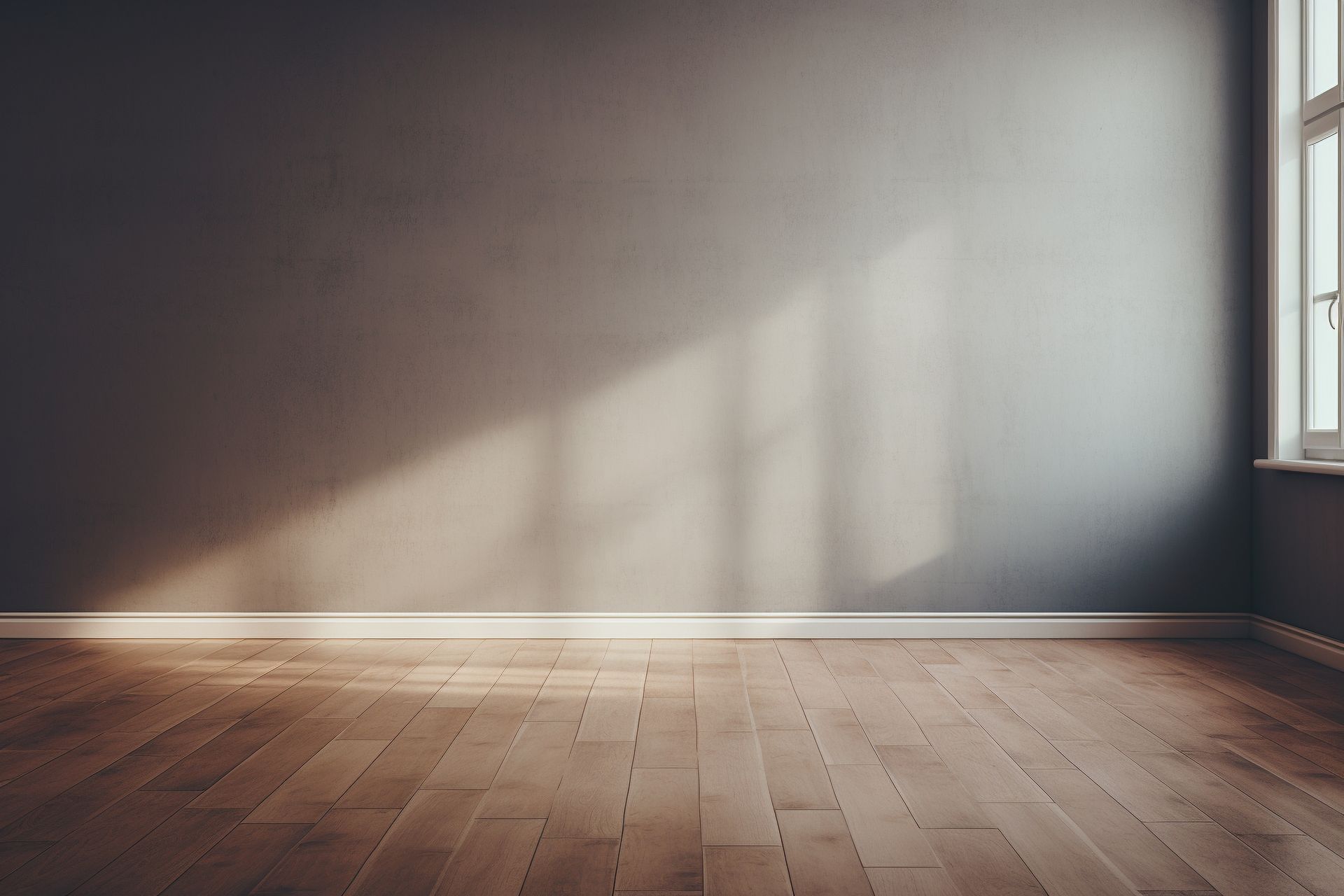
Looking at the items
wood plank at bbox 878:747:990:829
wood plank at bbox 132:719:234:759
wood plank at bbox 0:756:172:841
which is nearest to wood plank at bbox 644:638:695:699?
wood plank at bbox 878:747:990:829

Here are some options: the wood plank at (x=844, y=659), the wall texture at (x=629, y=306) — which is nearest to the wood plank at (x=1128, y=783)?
the wood plank at (x=844, y=659)

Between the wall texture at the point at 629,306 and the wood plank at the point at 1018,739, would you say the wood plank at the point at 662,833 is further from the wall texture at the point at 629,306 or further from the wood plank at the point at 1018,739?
the wall texture at the point at 629,306

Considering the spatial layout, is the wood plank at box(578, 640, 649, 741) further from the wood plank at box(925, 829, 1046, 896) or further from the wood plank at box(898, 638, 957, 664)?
the wood plank at box(898, 638, 957, 664)

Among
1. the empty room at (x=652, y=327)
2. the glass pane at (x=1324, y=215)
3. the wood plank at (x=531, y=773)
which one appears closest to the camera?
the wood plank at (x=531, y=773)

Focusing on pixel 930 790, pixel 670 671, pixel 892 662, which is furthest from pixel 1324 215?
pixel 670 671

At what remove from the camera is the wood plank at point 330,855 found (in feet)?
5.28

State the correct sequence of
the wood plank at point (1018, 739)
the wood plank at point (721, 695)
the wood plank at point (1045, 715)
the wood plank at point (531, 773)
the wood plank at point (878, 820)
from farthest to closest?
1. the wood plank at point (721, 695)
2. the wood plank at point (1045, 715)
3. the wood plank at point (1018, 739)
4. the wood plank at point (531, 773)
5. the wood plank at point (878, 820)

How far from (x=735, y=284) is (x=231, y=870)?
8.98 ft

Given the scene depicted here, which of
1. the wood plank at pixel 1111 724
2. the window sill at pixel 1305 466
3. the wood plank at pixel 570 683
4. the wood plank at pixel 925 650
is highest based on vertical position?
the window sill at pixel 1305 466

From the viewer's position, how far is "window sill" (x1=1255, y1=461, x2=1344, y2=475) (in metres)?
3.07

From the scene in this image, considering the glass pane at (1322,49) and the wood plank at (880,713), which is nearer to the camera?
the wood plank at (880,713)

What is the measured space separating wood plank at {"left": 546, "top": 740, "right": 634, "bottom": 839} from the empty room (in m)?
1.07

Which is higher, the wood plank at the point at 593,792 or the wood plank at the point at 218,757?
the wood plank at the point at 218,757

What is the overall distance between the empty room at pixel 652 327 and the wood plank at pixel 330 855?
147 cm
